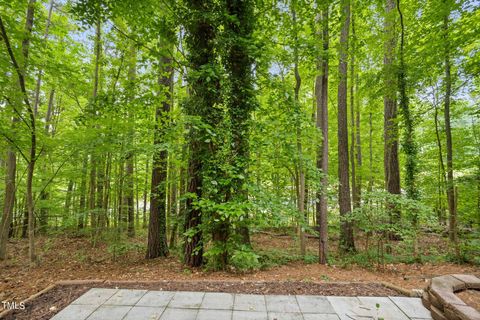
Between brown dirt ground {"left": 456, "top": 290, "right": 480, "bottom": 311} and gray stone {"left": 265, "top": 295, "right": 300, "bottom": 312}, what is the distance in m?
1.81

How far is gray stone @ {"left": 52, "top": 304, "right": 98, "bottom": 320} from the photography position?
227cm

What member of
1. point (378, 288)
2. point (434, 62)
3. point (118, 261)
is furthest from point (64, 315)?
point (434, 62)

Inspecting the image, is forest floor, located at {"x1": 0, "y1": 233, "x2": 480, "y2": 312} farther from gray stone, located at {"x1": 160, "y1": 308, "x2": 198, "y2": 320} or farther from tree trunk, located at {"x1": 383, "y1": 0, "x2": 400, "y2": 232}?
tree trunk, located at {"x1": 383, "y1": 0, "x2": 400, "y2": 232}

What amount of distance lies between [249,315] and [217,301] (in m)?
0.48

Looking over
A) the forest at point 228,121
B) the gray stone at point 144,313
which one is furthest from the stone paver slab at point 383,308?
the gray stone at point 144,313

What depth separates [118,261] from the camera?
16.2 feet

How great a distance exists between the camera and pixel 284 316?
7.46 feet

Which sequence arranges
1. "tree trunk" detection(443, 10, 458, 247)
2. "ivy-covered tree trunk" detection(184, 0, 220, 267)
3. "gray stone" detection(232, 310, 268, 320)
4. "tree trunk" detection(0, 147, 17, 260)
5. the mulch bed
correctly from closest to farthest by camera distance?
"gray stone" detection(232, 310, 268, 320)
the mulch bed
"ivy-covered tree trunk" detection(184, 0, 220, 267)
"tree trunk" detection(443, 10, 458, 247)
"tree trunk" detection(0, 147, 17, 260)

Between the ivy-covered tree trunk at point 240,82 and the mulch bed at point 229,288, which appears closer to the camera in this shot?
the mulch bed at point 229,288

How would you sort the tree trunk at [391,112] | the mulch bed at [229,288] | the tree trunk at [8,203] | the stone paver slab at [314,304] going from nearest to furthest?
the stone paver slab at [314,304]
the mulch bed at [229,288]
the tree trunk at [8,203]
the tree trunk at [391,112]

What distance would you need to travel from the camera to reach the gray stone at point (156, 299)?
253 cm

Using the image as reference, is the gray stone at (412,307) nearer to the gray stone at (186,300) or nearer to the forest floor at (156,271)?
the forest floor at (156,271)

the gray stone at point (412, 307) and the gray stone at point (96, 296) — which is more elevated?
the gray stone at point (96, 296)

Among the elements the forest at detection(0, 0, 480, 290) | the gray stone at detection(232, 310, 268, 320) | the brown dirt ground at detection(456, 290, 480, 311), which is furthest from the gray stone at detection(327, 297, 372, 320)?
the forest at detection(0, 0, 480, 290)
